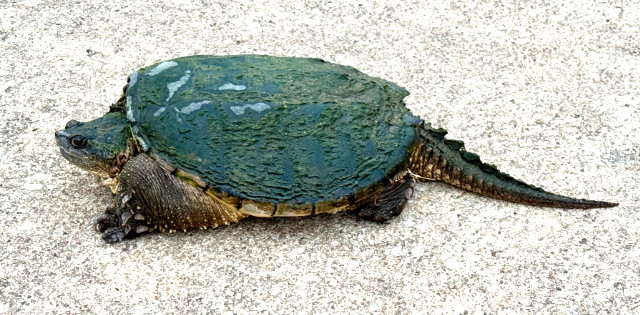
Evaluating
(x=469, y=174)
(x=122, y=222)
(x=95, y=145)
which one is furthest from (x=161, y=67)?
(x=469, y=174)

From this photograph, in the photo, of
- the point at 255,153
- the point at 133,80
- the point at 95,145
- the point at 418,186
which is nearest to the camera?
the point at 255,153

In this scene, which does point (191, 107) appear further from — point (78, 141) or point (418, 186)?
point (418, 186)

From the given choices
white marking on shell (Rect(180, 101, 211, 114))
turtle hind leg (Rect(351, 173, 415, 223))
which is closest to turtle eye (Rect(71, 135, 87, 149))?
white marking on shell (Rect(180, 101, 211, 114))

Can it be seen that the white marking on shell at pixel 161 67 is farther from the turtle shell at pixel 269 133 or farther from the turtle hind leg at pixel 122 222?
the turtle hind leg at pixel 122 222

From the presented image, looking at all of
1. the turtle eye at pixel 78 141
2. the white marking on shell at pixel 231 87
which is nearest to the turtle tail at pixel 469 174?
the white marking on shell at pixel 231 87

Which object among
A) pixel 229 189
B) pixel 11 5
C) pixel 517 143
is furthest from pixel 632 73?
pixel 11 5

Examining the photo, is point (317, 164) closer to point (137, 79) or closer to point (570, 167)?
point (137, 79)

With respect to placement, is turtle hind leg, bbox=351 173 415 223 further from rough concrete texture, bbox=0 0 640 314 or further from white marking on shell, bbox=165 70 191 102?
white marking on shell, bbox=165 70 191 102
